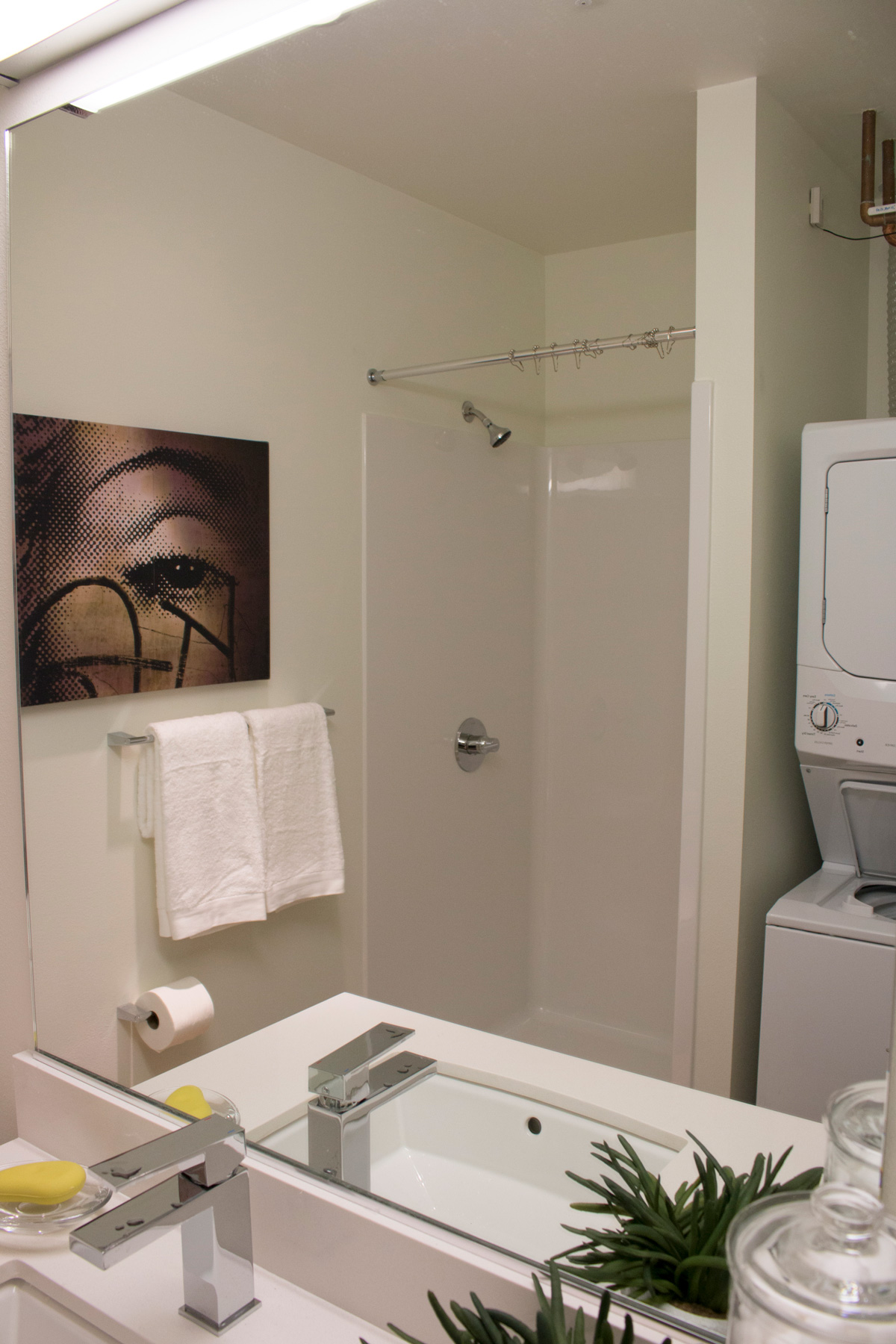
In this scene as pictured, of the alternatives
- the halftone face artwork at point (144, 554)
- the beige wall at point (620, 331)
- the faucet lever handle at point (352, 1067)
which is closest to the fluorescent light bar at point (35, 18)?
the halftone face artwork at point (144, 554)

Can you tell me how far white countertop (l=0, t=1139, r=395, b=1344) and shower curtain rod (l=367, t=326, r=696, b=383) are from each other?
0.91 meters

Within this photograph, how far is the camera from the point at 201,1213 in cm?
93

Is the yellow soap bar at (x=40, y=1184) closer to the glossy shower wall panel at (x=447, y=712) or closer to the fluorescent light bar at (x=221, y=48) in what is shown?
the glossy shower wall panel at (x=447, y=712)

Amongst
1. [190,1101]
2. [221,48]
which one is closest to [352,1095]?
[190,1101]

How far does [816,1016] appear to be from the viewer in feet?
2.61

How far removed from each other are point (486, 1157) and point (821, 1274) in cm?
47

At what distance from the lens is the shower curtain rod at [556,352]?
2.87ft

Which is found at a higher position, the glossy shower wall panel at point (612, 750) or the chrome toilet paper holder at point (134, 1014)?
the glossy shower wall panel at point (612, 750)

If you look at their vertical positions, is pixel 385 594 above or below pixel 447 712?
above

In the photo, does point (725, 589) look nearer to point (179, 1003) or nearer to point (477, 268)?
point (477, 268)

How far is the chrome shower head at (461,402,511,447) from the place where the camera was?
3.25ft

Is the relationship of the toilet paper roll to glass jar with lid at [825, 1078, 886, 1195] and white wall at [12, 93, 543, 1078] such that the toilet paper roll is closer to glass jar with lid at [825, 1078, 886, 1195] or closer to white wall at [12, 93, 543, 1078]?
white wall at [12, 93, 543, 1078]

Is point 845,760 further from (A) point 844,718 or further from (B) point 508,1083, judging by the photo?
(B) point 508,1083

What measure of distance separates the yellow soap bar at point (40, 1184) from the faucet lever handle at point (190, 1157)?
16 centimetres
